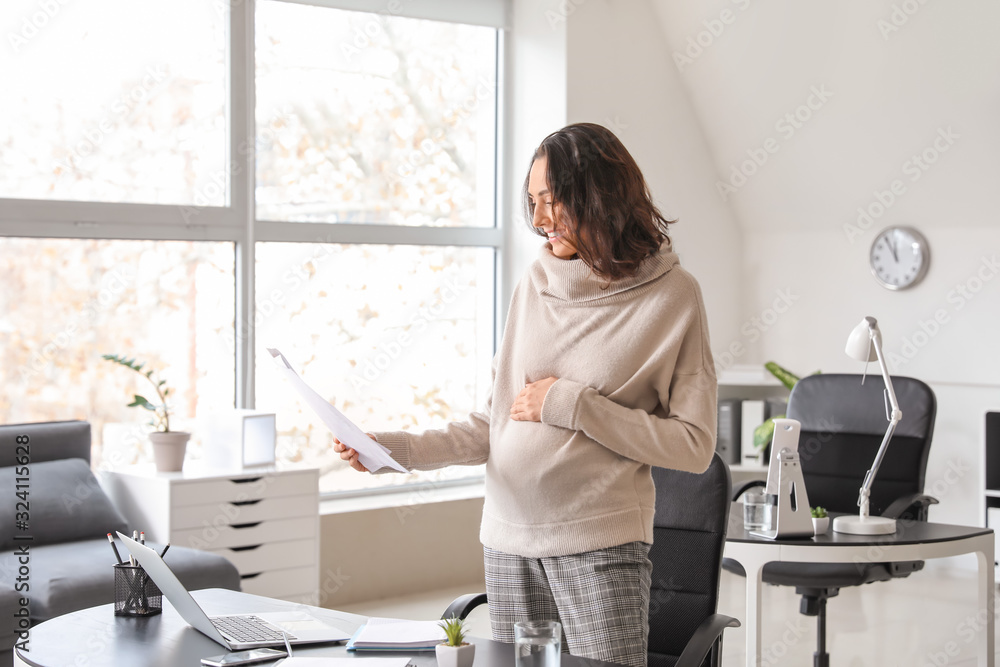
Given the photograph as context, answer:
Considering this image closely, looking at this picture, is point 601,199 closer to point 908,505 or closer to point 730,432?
point 908,505

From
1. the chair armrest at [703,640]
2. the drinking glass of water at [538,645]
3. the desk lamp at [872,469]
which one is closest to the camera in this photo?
the drinking glass of water at [538,645]

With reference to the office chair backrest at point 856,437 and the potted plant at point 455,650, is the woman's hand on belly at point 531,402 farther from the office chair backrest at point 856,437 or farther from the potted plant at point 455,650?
the office chair backrest at point 856,437

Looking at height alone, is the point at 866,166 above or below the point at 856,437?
above

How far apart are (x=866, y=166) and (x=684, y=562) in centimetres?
379

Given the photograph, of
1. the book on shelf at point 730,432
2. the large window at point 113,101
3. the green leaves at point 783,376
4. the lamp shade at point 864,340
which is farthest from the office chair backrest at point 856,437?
the large window at point 113,101

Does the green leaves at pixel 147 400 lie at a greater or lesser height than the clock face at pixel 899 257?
lesser

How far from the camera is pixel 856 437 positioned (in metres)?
3.72

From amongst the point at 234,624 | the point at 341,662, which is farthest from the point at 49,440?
the point at 341,662

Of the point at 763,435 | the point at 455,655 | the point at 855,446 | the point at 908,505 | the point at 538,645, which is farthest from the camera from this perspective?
the point at 763,435

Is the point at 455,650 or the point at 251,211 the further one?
the point at 251,211

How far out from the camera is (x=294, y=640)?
5.80 feet

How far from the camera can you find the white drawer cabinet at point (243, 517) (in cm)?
388

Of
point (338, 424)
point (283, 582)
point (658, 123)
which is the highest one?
point (658, 123)

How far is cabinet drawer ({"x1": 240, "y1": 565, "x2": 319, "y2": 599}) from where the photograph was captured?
13.2 ft
